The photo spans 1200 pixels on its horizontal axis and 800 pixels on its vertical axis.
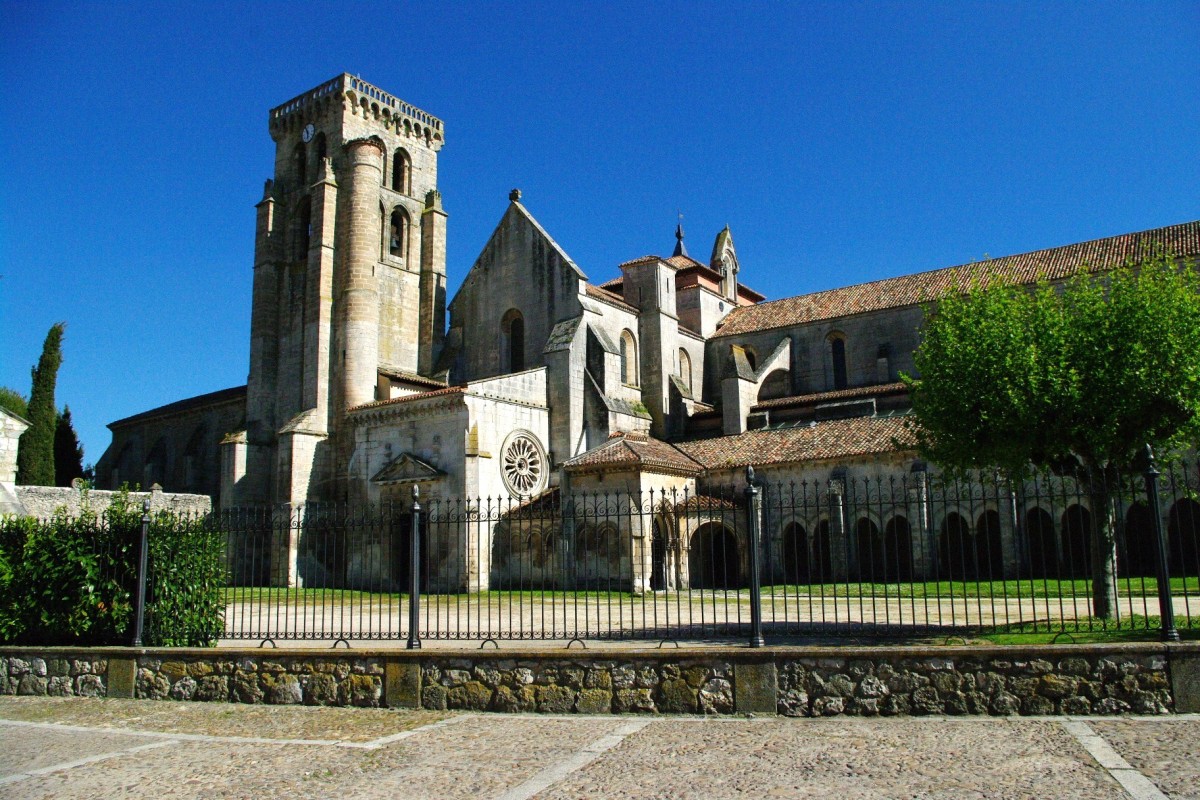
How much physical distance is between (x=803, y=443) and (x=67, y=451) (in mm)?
40413

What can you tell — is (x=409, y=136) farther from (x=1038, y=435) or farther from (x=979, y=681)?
(x=979, y=681)

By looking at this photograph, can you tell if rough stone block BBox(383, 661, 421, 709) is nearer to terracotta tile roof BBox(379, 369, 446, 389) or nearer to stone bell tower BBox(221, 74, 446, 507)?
stone bell tower BBox(221, 74, 446, 507)

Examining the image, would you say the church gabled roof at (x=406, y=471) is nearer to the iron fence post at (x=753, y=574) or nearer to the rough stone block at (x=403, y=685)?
the rough stone block at (x=403, y=685)

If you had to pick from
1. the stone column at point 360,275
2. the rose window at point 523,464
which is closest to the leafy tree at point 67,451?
the stone column at point 360,275

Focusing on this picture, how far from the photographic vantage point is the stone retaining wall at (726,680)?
29.7 feet

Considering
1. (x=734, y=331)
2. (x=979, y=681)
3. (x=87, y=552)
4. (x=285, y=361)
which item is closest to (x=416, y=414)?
(x=285, y=361)

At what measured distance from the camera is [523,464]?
31.1 metres

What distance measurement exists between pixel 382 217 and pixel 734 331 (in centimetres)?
1559

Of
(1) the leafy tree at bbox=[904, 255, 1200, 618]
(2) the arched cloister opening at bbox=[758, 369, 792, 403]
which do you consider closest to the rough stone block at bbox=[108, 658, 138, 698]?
(1) the leafy tree at bbox=[904, 255, 1200, 618]

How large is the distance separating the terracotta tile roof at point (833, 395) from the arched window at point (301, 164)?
21355 mm

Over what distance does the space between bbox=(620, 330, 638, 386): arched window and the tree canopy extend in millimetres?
21107

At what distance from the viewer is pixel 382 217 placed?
3866 centimetres

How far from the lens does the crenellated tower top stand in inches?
1521

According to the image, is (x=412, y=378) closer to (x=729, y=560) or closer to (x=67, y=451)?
(x=729, y=560)
